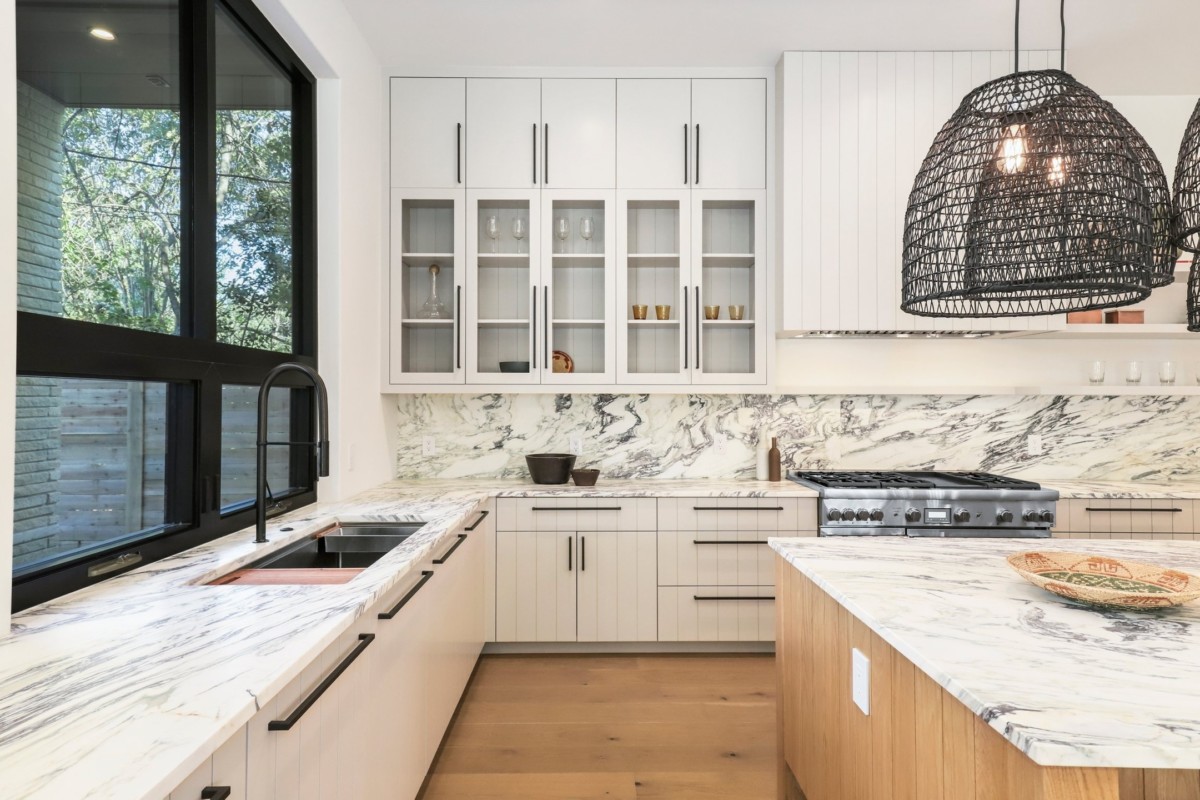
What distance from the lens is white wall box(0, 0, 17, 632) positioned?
47.9 inches

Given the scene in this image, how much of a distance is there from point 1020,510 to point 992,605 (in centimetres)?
212

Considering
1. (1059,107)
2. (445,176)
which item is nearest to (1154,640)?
(1059,107)

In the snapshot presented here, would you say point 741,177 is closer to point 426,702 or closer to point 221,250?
point 221,250

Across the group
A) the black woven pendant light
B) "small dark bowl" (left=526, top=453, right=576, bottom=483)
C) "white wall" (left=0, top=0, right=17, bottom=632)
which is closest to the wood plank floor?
"small dark bowl" (left=526, top=453, right=576, bottom=483)

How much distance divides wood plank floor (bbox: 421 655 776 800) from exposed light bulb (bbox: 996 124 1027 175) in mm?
1974

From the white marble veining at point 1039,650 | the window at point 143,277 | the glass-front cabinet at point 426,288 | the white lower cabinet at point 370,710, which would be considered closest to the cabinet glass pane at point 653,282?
the glass-front cabinet at point 426,288

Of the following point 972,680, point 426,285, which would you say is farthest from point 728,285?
point 972,680

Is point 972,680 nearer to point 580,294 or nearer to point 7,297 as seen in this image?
point 7,297

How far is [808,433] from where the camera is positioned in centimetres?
383

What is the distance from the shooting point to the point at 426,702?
6.95 feet

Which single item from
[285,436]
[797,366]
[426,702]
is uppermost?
[797,366]

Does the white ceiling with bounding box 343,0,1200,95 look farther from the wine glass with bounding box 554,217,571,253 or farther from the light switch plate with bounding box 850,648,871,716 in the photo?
the light switch plate with bounding box 850,648,871,716

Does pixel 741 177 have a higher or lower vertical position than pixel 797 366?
higher

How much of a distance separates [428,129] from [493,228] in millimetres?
598
